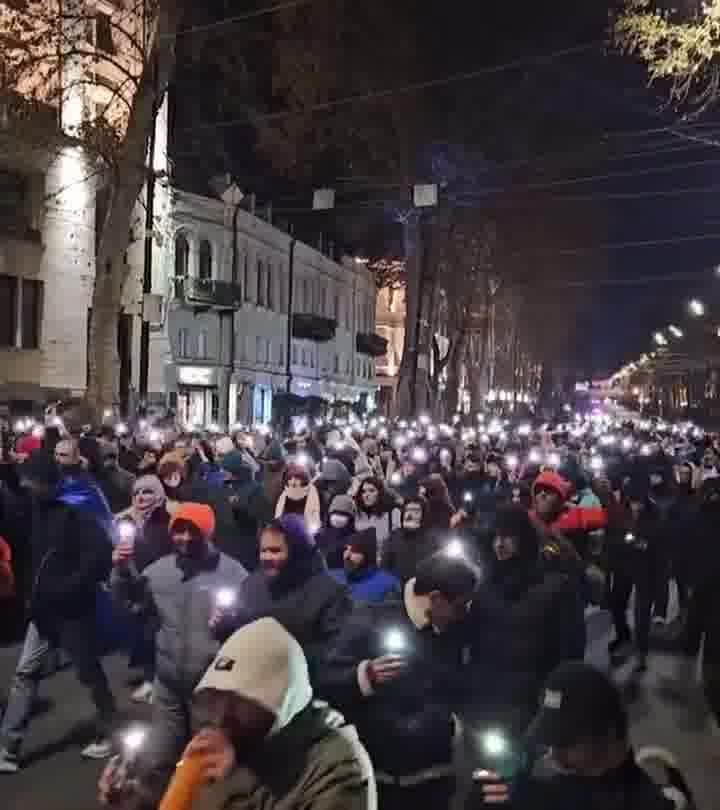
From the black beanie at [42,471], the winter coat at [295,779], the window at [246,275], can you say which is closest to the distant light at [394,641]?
the winter coat at [295,779]

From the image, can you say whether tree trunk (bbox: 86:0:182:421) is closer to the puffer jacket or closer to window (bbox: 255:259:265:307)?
the puffer jacket

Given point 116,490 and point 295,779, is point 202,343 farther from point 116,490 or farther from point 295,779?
point 295,779

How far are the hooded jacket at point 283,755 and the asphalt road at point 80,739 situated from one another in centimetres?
407

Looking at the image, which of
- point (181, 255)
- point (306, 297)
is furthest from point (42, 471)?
point (306, 297)

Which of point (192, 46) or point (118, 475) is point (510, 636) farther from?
point (192, 46)

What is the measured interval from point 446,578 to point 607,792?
1.80 metres

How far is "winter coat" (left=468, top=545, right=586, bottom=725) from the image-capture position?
541cm

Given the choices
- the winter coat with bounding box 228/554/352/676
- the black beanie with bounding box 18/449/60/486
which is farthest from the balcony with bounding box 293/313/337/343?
the winter coat with bounding box 228/554/352/676

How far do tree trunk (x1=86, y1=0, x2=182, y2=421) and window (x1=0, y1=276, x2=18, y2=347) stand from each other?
13709 mm

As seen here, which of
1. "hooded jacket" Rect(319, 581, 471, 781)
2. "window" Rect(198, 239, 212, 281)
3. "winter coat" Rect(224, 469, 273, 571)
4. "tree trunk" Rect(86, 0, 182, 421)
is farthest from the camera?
"window" Rect(198, 239, 212, 281)

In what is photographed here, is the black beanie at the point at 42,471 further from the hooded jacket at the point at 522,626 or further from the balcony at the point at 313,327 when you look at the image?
the balcony at the point at 313,327

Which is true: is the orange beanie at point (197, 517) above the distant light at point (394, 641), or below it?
above

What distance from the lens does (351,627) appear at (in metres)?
5.09

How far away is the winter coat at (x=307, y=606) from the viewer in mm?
5242
